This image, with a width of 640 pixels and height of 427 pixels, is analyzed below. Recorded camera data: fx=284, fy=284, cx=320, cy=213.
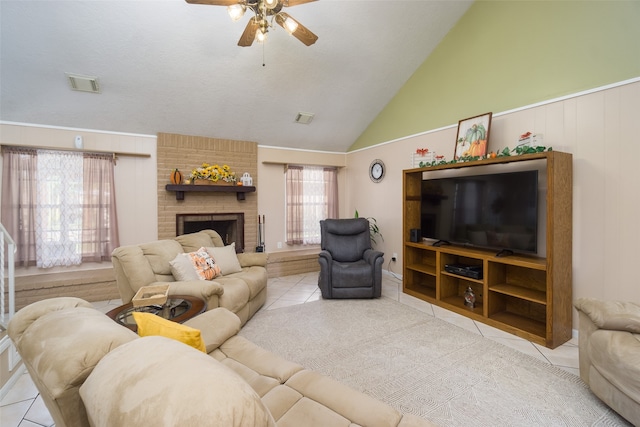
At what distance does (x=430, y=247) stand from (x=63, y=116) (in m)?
5.11

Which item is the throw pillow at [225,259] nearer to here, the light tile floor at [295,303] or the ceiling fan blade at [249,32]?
the light tile floor at [295,303]

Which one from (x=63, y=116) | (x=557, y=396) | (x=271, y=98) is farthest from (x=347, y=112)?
(x=557, y=396)

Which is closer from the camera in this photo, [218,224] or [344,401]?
[344,401]

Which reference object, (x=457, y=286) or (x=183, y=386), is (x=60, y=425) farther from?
(x=457, y=286)

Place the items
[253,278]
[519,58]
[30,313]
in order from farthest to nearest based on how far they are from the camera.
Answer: [253,278]
[519,58]
[30,313]

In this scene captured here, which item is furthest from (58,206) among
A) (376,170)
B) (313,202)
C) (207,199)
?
(376,170)

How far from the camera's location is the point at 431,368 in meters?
2.24

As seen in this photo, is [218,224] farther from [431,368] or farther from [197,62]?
[431,368]

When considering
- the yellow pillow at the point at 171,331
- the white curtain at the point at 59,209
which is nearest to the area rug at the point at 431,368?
Answer: the yellow pillow at the point at 171,331

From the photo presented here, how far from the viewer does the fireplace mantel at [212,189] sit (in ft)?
14.3

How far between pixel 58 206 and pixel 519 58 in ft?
20.0

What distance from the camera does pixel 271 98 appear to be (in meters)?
4.31

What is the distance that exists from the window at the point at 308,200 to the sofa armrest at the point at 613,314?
4339 mm

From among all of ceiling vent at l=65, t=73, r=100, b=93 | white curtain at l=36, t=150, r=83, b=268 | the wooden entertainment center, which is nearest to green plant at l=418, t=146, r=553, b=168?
the wooden entertainment center
